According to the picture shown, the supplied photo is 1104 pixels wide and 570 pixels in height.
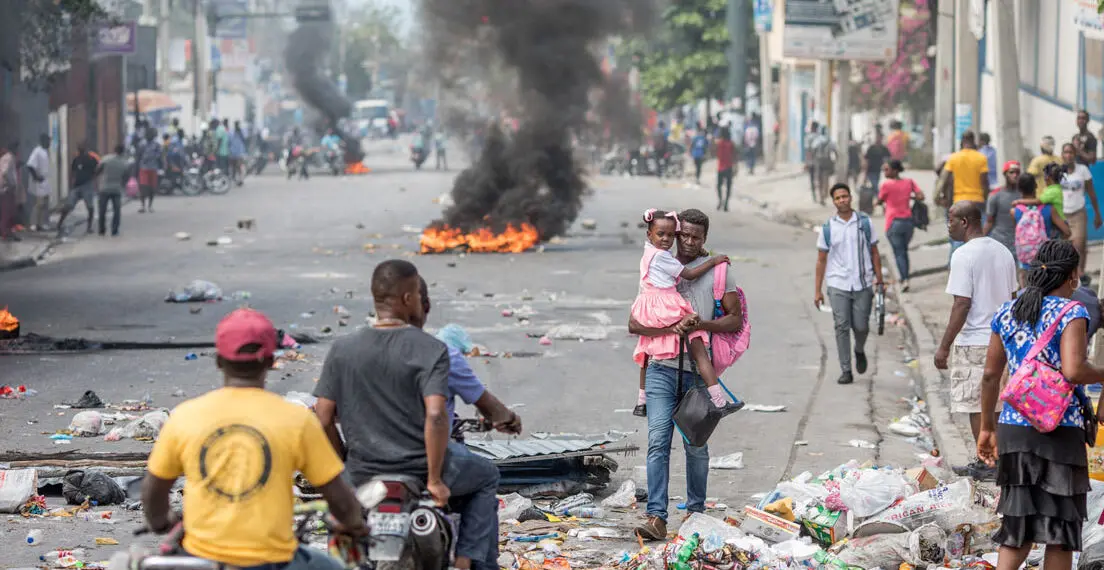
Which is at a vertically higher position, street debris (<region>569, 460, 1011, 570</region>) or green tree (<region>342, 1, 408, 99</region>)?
green tree (<region>342, 1, 408, 99</region>)

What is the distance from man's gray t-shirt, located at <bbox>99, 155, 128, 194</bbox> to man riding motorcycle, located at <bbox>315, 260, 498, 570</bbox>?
70.7 ft

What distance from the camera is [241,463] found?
419 cm

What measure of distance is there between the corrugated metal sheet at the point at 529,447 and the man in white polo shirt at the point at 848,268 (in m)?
4.04

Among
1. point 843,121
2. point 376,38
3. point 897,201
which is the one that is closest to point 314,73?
point 843,121

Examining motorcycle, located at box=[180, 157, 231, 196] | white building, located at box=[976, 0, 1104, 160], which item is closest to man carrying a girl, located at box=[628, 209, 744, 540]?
white building, located at box=[976, 0, 1104, 160]

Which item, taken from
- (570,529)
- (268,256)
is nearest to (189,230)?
(268,256)

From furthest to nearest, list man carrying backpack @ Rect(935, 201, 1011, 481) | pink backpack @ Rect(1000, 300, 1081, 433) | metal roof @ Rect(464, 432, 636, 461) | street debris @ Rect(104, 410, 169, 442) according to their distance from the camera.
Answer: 1. street debris @ Rect(104, 410, 169, 442)
2. man carrying backpack @ Rect(935, 201, 1011, 481)
3. metal roof @ Rect(464, 432, 636, 461)
4. pink backpack @ Rect(1000, 300, 1081, 433)

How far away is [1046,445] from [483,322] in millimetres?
10281

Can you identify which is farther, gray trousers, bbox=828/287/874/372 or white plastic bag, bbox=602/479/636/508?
gray trousers, bbox=828/287/874/372

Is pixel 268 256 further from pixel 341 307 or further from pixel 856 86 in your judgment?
pixel 856 86

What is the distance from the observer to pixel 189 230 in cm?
2808

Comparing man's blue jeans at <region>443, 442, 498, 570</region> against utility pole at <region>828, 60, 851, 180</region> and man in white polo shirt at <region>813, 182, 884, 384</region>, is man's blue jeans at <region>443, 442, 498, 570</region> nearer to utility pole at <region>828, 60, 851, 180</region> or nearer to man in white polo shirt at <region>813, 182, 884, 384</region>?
man in white polo shirt at <region>813, 182, 884, 384</region>

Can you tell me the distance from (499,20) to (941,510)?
2037 centimetres

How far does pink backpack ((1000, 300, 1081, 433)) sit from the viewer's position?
5.75 meters
